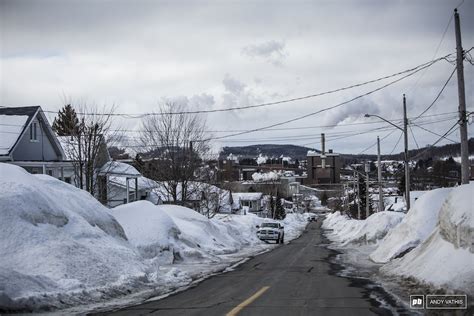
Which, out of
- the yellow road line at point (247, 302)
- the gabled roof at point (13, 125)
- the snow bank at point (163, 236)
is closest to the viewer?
the yellow road line at point (247, 302)

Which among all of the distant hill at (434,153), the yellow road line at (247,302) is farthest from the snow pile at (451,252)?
the distant hill at (434,153)

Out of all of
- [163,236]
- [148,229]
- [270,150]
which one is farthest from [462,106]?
[270,150]

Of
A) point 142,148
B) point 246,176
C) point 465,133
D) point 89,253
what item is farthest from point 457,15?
point 246,176

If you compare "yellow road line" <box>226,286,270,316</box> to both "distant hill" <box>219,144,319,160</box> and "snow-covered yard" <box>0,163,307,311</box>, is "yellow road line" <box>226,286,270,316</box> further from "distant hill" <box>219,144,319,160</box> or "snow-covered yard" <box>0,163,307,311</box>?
"distant hill" <box>219,144,319,160</box>

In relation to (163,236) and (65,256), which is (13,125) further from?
(65,256)

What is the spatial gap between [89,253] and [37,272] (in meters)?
2.01

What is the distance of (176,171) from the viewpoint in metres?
36.1

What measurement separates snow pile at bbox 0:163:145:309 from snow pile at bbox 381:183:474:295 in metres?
7.26

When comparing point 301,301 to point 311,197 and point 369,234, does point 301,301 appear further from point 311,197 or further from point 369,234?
point 311,197

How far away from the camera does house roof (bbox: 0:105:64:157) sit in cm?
3308

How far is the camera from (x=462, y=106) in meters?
19.7

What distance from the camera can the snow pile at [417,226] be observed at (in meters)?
19.5

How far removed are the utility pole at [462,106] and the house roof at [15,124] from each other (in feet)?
84.4

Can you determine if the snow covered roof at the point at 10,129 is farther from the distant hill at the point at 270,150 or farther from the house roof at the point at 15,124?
the distant hill at the point at 270,150
